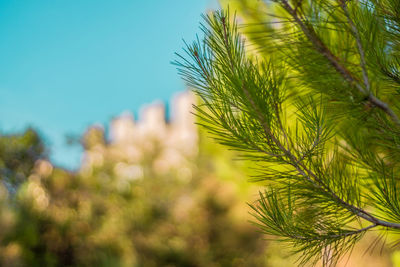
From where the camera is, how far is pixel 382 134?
0.95 meters

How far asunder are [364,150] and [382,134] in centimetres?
10

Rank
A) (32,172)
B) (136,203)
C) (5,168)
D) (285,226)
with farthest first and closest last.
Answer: (136,203), (32,172), (5,168), (285,226)

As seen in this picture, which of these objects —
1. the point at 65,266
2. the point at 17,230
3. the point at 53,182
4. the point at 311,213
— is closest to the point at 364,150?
the point at 311,213

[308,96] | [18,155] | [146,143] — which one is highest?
[146,143]

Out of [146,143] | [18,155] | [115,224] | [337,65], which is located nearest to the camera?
[337,65]

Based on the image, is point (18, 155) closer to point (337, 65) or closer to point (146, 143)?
point (337, 65)

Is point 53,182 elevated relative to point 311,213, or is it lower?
elevated

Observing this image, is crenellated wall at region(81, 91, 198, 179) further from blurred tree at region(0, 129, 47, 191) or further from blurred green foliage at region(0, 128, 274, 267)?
blurred tree at region(0, 129, 47, 191)

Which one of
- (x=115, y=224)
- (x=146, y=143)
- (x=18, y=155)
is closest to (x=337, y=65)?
(x=115, y=224)

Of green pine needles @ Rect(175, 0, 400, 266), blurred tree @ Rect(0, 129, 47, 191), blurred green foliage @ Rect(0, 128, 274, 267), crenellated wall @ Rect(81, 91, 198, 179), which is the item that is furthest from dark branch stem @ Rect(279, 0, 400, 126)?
blurred tree @ Rect(0, 129, 47, 191)

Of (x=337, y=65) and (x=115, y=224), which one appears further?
(x=115, y=224)

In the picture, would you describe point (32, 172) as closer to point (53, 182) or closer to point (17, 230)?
point (53, 182)

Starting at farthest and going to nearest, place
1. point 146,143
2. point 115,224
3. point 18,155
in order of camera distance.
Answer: point 146,143 < point 115,224 < point 18,155

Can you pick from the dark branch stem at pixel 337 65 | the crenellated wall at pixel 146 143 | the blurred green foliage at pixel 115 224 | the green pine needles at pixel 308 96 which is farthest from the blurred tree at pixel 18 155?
the dark branch stem at pixel 337 65
